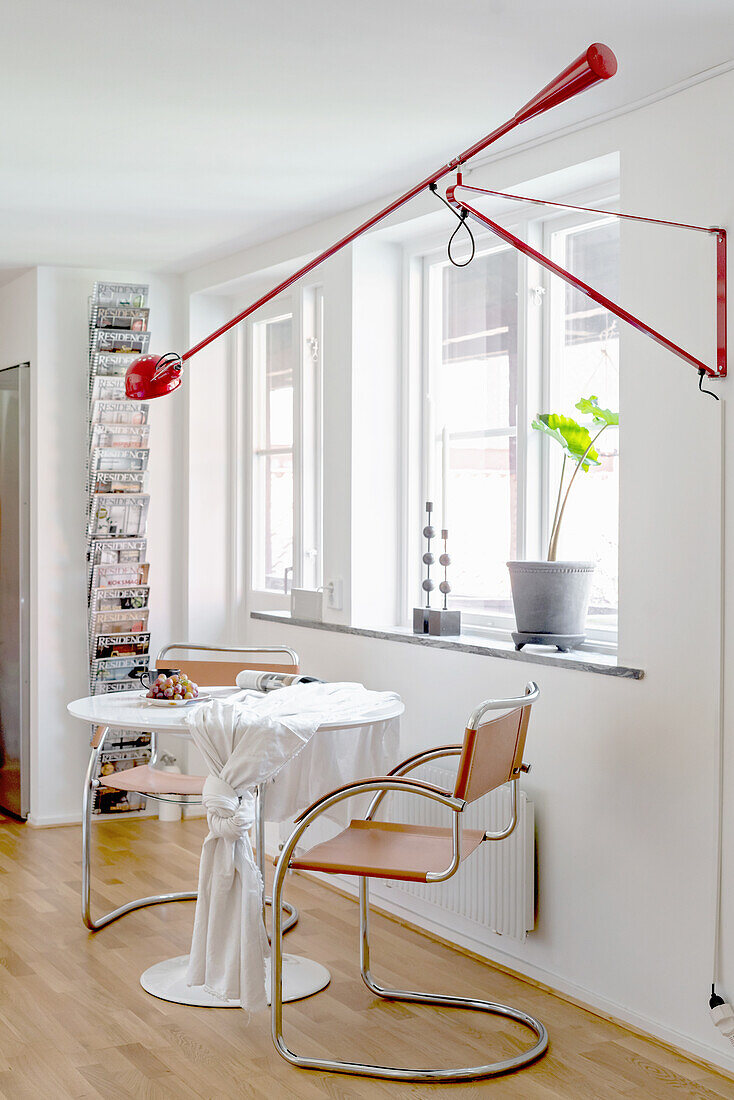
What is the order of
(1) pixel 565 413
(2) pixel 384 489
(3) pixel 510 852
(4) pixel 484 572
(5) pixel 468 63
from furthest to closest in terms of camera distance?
(2) pixel 384 489 < (4) pixel 484 572 < (1) pixel 565 413 < (3) pixel 510 852 < (5) pixel 468 63

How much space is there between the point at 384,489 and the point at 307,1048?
6.88 feet

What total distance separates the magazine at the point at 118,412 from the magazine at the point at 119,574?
0.64m

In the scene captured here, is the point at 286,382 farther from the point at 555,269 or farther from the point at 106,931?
the point at 555,269

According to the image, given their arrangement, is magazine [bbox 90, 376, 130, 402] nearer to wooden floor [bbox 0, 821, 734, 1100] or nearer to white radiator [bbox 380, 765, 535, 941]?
wooden floor [bbox 0, 821, 734, 1100]

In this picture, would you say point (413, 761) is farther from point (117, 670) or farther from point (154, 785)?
point (117, 670)

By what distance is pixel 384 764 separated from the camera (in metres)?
3.51

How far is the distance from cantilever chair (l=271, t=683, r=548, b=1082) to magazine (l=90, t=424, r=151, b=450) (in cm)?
269

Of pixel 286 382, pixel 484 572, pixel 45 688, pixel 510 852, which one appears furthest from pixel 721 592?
pixel 45 688

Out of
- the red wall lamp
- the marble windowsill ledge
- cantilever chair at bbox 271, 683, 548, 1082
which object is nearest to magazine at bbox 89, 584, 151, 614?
the marble windowsill ledge

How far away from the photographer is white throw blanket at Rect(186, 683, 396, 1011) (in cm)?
303

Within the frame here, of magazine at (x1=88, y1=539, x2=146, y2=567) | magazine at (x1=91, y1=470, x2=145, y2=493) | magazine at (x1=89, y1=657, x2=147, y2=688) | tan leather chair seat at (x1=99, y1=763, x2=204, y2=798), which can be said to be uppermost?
magazine at (x1=91, y1=470, x2=145, y2=493)

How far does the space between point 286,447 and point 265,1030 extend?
8.86 ft

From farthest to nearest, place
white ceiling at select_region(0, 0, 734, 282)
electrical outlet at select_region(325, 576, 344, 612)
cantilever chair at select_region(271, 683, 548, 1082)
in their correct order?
electrical outlet at select_region(325, 576, 344, 612) → cantilever chair at select_region(271, 683, 548, 1082) → white ceiling at select_region(0, 0, 734, 282)

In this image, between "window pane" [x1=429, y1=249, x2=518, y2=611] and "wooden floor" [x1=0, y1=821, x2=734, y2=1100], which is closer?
"wooden floor" [x1=0, y1=821, x2=734, y2=1100]
